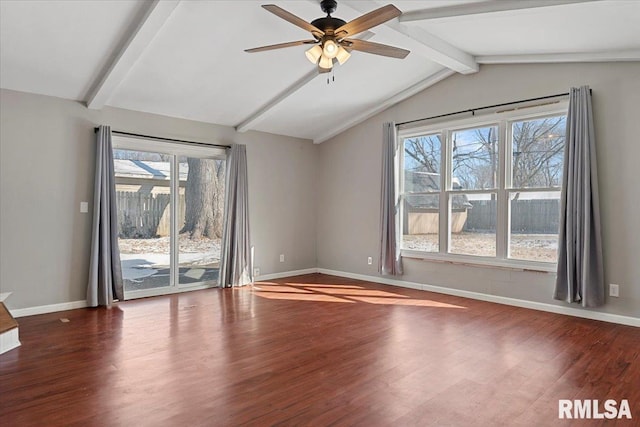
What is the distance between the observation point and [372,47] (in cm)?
329

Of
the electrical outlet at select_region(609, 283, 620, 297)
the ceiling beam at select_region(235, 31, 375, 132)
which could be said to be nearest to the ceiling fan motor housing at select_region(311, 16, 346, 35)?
the ceiling beam at select_region(235, 31, 375, 132)

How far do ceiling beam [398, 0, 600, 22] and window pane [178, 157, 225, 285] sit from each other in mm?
3611

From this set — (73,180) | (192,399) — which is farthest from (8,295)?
(192,399)

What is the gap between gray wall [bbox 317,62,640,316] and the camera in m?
4.15

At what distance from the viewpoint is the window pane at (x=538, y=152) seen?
470cm

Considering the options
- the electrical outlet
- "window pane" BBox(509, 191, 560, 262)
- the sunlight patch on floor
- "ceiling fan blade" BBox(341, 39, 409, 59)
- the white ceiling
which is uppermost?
the white ceiling

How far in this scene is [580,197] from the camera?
4289 millimetres

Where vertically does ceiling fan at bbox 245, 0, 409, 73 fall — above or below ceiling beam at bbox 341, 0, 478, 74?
below

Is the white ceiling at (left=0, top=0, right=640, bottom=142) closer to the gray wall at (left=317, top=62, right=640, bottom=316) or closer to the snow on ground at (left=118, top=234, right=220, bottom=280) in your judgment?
the gray wall at (left=317, top=62, right=640, bottom=316)

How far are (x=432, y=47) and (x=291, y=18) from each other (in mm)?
2144

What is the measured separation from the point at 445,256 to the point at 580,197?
191cm

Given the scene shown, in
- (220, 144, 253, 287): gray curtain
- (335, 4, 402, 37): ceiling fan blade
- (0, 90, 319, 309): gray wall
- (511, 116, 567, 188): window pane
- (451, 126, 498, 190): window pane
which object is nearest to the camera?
(335, 4, 402, 37): ceiling fan blade

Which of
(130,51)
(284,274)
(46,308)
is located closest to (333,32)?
(130,51)

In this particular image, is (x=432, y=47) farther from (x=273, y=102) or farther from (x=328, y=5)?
(x=273, y=102)
